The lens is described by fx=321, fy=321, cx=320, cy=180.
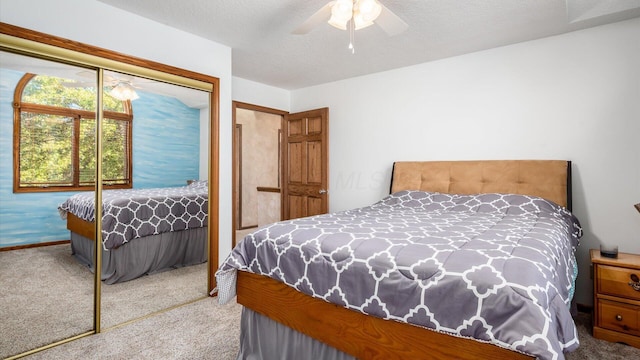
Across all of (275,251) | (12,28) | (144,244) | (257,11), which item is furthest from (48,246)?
(257,11)

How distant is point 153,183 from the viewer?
2.71 meters

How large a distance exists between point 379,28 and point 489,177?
5.71 ft

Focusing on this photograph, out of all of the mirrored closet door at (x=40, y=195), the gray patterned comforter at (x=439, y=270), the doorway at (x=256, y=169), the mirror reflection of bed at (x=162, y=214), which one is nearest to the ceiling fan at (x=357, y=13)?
the gray patterned comforter at (x=439, y=270)

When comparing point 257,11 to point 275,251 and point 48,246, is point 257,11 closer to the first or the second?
point 275,251

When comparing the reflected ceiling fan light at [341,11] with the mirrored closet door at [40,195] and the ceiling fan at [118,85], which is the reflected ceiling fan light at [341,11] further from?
the mirrored closet door at [40,195]

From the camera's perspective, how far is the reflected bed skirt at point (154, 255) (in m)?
2.60

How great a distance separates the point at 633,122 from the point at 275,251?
2969 millimetres

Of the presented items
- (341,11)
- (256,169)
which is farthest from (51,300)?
(256,169)

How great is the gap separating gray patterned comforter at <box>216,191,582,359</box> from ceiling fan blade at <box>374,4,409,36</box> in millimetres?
1298

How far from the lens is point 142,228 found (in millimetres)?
2816

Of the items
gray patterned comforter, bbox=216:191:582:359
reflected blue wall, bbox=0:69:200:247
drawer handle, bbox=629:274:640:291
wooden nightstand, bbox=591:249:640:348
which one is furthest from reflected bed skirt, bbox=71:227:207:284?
drawer handle, bbox=629:274:640:291

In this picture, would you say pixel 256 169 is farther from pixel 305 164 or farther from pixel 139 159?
pixel 139 159

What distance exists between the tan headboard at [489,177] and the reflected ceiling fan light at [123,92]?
269cm

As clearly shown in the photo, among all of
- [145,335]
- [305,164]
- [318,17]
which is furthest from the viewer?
[305,164]
